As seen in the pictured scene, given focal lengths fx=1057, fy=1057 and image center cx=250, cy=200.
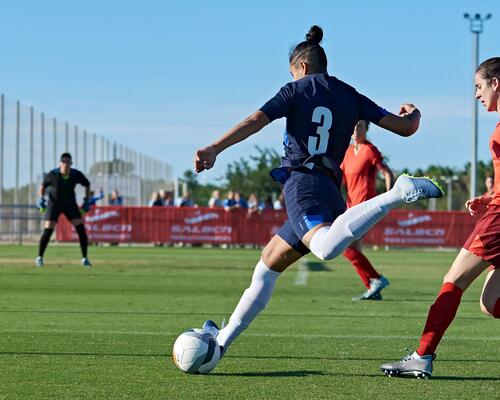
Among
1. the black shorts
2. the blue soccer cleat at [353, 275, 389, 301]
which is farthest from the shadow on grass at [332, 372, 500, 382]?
the black shorts

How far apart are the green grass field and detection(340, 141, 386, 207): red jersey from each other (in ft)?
4.45

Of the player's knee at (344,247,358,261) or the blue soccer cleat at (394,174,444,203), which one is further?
the player's knee at (344,247,358,261)

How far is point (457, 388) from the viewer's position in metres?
6.39

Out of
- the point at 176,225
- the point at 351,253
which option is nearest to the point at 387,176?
the point at 351,253

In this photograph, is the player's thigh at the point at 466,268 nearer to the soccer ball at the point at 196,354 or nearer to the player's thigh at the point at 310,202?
the player's thigh at the point at 310,202

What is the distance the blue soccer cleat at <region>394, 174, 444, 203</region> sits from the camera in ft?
20.2

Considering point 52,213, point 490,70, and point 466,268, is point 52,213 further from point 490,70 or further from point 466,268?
point 490,70

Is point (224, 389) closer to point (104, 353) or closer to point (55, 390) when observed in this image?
point (55, 390)

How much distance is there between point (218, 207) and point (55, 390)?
29660 mm

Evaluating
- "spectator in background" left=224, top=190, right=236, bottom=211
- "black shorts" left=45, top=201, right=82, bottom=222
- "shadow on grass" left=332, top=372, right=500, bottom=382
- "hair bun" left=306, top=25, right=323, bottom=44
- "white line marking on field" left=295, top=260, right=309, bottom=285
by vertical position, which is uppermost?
"hair bun" left=306, top=25, right=323, bottom=44

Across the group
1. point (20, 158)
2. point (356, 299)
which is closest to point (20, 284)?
point (356, 299)

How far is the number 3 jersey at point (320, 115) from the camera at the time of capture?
6625 millimetres

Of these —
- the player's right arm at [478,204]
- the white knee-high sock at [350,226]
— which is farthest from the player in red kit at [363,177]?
the white knee-high sock at [350,226]

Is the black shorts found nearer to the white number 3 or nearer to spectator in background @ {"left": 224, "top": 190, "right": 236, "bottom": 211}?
the white number 3
